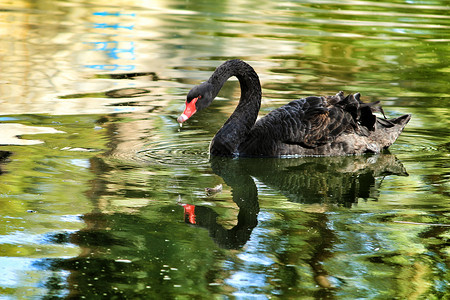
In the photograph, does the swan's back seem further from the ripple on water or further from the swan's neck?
the ripple on water

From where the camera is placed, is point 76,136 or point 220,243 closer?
point 220,243

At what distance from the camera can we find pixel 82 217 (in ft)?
16.2

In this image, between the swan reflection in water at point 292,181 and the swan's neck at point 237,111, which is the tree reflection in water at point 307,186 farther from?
the swan's neck at point 237,111

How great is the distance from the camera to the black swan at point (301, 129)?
23.0 feet

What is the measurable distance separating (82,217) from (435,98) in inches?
226

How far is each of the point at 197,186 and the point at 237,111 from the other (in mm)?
1675

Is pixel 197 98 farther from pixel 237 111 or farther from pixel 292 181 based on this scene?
pixel 292 181

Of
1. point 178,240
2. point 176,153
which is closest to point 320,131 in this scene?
point 176,153

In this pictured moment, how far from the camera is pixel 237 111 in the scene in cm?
735

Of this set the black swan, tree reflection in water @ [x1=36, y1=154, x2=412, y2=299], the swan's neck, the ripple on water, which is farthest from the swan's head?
tree reflection in water @ [x1=36, y1=154, x2=412, y2=299]

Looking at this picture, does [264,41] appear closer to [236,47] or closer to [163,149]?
[236,47]

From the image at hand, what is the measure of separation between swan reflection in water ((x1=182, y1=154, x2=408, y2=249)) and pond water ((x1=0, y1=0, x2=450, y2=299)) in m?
0.02

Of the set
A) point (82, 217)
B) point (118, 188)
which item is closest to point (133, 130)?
point (118, 188)

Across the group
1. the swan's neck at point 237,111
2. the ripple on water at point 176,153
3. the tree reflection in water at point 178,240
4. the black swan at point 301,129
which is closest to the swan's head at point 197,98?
the black swan at point 301,129
